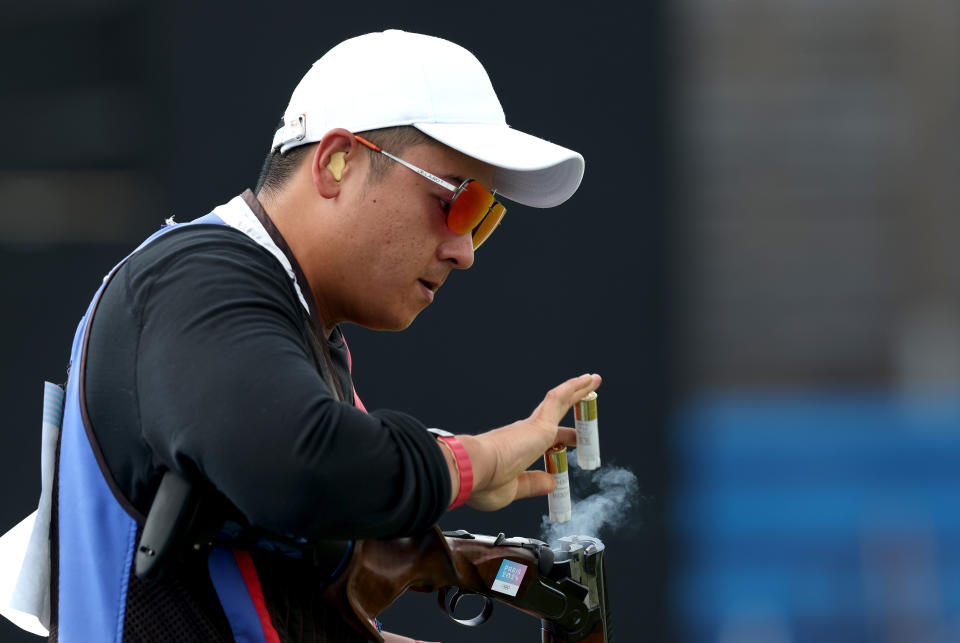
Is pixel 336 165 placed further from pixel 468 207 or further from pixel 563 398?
pixel 563 398

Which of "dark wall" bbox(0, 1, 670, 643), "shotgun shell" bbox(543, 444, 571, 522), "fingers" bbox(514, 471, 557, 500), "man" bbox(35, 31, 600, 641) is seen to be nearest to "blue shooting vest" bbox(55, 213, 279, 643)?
"man" bbox(35, 31, 600, 641)

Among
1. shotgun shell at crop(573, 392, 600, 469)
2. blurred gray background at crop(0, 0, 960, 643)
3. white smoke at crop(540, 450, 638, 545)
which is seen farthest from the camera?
blurred gray background at crop(0, 0, 960, 643)

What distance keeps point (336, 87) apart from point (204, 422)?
2.15 feet

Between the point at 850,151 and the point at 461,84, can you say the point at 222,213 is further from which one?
the point at 850,151

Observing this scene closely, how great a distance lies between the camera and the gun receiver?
169 centimetres

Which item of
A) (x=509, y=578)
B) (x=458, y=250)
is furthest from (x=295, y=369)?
(x=509, y=578)

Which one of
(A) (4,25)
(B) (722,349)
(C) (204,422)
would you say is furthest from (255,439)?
(B) (722,349)

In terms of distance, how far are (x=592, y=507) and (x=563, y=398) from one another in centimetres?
73

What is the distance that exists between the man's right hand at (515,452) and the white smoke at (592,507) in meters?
0.30

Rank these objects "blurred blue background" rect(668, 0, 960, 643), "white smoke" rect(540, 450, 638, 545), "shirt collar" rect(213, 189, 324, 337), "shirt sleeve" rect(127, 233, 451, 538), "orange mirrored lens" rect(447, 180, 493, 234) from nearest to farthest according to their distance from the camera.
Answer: "shirt sleeve" rect(127, 233, 451, 538), "shirt collar" rect(213, 189, 324, 337), "orange mirrored lens" rect(447, 180, 493, 234), "white smoke" rect(540, 450, 638, 545), "blurred blue background" rect(668, 0, 960, 643)

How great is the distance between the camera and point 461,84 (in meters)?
1.75

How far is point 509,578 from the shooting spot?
6.34ft

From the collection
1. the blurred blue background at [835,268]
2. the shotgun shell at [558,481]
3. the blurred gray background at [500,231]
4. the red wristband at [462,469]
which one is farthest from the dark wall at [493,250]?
the red wristband at [462,469]

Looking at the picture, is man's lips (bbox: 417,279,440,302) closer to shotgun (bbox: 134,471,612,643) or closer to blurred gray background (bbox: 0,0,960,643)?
shotgun (bbox: 134,471,612,643)
